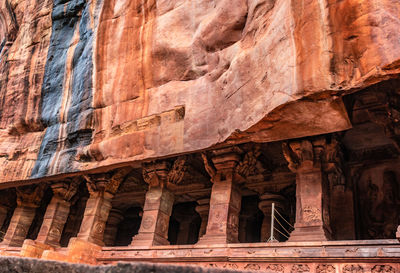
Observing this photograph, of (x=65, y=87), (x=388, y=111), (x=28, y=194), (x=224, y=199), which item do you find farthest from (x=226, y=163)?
(x=28, y=194)

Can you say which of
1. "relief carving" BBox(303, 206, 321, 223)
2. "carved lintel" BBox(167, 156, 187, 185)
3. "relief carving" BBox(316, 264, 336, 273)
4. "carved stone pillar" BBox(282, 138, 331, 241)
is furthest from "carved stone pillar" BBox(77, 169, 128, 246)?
"relief carving" BBox(316, 264, 336, 273)

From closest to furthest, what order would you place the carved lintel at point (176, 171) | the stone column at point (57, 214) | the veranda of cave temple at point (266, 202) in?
1. the veranda of cave temple at point (266, 202)
2. the carved lintel at point (176, 171)
3. the stone column at point (57, 214)

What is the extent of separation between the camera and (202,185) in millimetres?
12773

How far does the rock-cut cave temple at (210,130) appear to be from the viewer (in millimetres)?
7105

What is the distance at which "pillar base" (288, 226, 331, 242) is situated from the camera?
744 cm

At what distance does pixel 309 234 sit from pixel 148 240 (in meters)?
4.07

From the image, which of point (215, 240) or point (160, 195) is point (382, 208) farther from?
point (160, 195)

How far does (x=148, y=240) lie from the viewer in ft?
31.9

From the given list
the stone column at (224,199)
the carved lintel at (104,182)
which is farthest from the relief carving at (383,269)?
the carved lintel at (104,182)

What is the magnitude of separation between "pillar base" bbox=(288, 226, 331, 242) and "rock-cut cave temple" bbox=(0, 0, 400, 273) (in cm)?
3

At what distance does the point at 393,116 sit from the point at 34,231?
47.3 ft

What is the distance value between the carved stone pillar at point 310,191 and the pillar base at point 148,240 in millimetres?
3612

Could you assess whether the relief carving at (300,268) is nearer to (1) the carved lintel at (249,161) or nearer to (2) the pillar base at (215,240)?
(2) the pillar base at (215,240)

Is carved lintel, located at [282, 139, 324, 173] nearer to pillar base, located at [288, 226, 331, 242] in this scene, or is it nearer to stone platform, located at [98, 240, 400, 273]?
pillar base, located at [288, 226, 331, 242]
